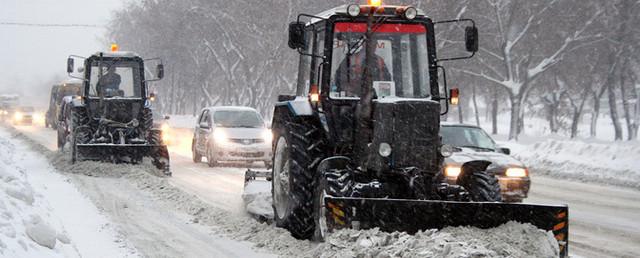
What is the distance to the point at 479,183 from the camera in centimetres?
770

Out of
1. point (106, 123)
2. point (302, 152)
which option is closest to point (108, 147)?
point (106, 123)

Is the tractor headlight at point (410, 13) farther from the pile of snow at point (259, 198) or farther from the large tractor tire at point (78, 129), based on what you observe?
the large tractor tire at point (78, 129)

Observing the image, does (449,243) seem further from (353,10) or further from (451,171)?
(451,171)

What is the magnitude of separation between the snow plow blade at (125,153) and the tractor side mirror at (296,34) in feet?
27.2

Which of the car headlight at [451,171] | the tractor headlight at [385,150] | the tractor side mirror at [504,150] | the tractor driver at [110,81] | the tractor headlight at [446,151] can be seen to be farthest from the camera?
the tractor driver at [110,81]

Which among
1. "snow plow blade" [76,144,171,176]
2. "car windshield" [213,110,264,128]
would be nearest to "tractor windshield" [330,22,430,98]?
"snow plow blade" [76,144,171,176]

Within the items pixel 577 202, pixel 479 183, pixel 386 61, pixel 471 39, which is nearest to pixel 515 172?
pixel 577 202

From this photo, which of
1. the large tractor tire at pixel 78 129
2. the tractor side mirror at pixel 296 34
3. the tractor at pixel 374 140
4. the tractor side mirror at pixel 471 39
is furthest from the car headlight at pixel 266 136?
the tractor side mirror at pixel 471 39

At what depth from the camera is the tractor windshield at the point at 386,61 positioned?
25.9 feet

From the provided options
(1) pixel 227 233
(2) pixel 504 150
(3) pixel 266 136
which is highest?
(2) pixel 504 150

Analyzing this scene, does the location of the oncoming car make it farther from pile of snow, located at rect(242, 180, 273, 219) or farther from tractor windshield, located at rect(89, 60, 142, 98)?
tractor windshield, located at rect(89, 60, 142, 98)

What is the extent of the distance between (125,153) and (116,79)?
2.83 m

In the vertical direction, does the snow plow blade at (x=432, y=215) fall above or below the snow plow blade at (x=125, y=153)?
above

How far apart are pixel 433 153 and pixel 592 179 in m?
12.5
